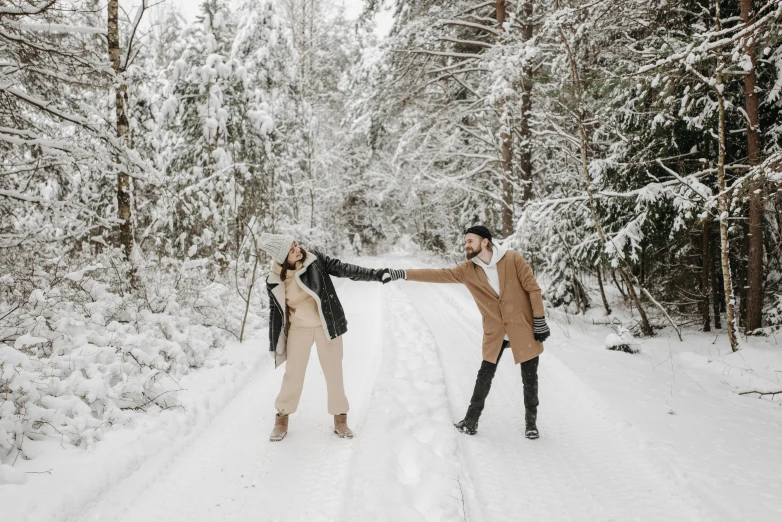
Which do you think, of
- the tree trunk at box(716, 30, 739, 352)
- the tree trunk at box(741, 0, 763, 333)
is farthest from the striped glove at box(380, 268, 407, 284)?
the tree trunk at box(741, 0, 763, 333)

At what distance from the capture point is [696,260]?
933cm

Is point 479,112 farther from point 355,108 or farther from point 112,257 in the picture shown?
point 112,257

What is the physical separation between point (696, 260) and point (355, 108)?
31.8 feet

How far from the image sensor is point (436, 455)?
359cm

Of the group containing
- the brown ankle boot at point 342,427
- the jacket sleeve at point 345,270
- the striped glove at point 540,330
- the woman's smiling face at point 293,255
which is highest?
the woman's smiling face at point 293,255

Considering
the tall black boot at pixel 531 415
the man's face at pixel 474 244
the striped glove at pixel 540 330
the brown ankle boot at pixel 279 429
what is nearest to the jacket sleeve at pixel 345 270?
the man's face at pixel 474 244

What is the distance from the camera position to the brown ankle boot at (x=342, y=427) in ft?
13.1

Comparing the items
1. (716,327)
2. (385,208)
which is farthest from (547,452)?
(385,208)

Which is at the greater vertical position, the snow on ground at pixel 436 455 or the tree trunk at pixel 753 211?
the tree trunk at pixel 753 211

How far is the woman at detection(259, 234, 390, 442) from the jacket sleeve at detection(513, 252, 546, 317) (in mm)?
1416

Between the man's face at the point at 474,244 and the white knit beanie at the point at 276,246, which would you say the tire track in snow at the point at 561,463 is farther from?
the white knit beanie at the point at 276,246

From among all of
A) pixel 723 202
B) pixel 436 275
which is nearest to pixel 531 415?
pixel 436 275

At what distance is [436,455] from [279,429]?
1531 mm

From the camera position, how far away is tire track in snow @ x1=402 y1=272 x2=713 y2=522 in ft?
9.67
